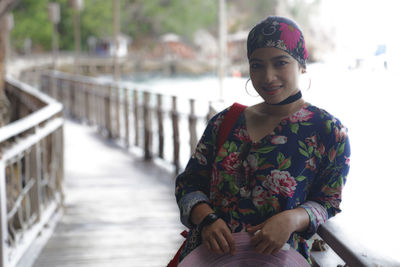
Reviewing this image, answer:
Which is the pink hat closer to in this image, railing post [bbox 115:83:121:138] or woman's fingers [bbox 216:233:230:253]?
woman's fingers [bbox 216:233:230:253]

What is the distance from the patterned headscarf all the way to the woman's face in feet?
0.04

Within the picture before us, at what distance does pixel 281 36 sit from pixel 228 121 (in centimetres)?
27

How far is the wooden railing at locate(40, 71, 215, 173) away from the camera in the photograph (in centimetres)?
587

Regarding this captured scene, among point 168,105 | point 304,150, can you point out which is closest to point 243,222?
point 304,150

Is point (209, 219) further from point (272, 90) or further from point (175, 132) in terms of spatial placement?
point (175, 132)

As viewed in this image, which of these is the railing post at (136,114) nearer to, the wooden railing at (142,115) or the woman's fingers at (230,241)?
the wooden railing at (142,115)

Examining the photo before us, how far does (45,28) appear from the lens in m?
47.3

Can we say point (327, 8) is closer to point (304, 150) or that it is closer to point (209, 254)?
point (304, 150)

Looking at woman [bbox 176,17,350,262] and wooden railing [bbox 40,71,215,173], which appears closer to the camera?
woman [bbox 176,17,350,262]

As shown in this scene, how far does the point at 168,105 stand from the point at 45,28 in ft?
145

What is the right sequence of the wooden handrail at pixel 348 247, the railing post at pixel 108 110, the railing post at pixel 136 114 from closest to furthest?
1. the wooden handrail at pixel 348 247
2. the railing post at pixel 136 114
3. the railing post at pixel 108 110

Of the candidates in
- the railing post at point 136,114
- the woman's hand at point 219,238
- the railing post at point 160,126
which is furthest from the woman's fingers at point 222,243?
the railing post at point 136,114

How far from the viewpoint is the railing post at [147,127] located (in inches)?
276

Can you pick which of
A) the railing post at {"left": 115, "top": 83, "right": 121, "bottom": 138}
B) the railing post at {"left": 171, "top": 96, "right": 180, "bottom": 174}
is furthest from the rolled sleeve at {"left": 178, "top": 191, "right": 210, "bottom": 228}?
the railing post at {"left": 115, "top": 83, "right": 121, "bottom": 138}
